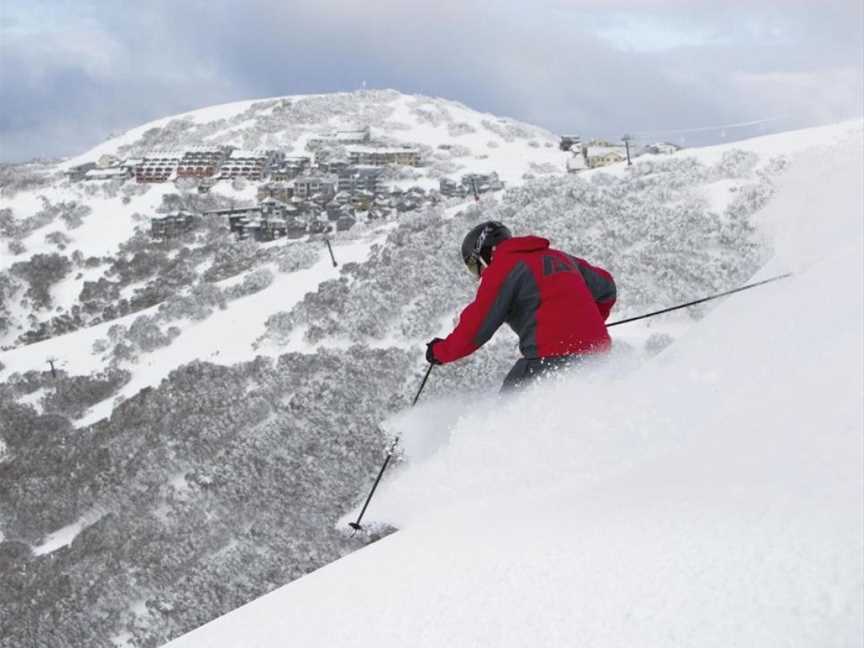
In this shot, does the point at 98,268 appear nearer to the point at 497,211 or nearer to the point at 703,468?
the point at 497,211

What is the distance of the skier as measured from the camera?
191 inches

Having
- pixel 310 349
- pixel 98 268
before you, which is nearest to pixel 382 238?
pixel 310 349

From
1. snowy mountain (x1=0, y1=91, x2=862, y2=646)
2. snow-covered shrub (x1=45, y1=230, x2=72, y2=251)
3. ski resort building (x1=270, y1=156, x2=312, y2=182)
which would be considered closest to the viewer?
snowy mountain (x1=0, y1=91, x2=862, y2=646)

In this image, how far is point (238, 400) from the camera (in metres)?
23.4

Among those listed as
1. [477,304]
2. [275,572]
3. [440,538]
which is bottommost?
[275,572]

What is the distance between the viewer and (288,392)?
76.7ft

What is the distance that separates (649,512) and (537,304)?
241 cm

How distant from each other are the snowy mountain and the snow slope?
82 mm

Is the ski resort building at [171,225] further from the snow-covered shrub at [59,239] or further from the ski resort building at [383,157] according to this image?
the ski resort building at [383,157]

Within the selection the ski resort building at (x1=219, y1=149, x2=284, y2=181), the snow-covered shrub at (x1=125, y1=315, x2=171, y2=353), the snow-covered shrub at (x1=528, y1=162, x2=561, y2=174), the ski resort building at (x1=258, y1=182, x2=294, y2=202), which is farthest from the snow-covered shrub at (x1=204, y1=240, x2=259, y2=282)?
the snow-covered shrub at (x1=528, y1=162, x2=561, y2=174)

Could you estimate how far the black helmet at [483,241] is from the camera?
516 cm

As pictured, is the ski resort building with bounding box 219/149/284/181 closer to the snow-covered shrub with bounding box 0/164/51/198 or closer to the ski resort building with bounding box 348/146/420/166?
the ski resort building with bounding box 348/146/420/166

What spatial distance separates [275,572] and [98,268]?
50.8 metres

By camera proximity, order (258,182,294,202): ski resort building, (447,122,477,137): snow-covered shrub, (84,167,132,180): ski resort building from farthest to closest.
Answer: (447,122,477,137): snow-covered shrub, (84,167,132,180): ski resort building, (258,182,294,202): ski resort building
